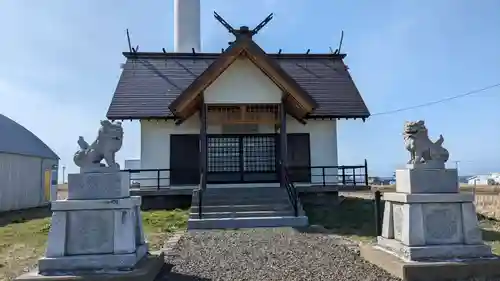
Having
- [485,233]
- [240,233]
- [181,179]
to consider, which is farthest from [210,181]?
[485,233]

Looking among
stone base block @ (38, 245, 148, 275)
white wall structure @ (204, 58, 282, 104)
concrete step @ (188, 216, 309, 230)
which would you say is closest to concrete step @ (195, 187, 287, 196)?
concrete step @ (188, 216, 309, 230)

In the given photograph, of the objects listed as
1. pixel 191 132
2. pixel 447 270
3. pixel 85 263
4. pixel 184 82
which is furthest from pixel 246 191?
pixel 447 270

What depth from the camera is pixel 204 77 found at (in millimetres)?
13625

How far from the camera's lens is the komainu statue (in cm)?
659

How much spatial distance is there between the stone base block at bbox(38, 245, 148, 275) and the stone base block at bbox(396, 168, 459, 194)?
13.9ft

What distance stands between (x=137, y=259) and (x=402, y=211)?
4.05 meters

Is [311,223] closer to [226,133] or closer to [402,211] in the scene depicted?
[226,133]

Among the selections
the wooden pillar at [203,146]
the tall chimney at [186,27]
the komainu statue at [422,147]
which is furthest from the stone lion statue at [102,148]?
the tall chimney at [186,27]

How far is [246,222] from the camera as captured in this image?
11789 mm

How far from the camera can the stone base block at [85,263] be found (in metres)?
5.78

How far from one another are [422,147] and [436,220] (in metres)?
1.12

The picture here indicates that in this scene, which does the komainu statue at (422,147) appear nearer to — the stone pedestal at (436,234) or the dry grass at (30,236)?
the stone pedestal at (436,234)

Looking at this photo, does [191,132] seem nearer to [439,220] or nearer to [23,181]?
[23,181]

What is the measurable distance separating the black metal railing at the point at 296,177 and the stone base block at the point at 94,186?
951 cm
